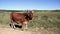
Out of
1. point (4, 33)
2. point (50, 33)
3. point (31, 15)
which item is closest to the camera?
point (4, 33)

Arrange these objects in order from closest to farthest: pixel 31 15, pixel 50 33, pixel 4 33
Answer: pixel 4 33, pixel 50 33, pixel 31 15

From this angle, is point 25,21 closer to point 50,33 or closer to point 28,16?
point 28,16

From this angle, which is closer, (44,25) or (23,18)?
(23,18)

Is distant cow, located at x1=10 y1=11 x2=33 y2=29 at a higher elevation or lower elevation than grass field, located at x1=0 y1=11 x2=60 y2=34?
higher

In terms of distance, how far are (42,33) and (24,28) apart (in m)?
2.33

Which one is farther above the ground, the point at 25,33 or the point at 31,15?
Answer: the point at 31,15

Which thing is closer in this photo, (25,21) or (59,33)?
(59,33)

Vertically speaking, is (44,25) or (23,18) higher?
(23,18)

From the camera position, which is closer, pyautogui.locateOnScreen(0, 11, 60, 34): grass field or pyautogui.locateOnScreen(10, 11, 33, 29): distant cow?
pyautogui.locateOnScreen(0, 11, 60, 34): grass field

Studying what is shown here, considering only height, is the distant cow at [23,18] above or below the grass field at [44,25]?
above

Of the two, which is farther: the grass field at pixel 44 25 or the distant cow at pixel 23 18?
the distant cow at pixel 23 18

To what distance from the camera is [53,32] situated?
1328cm

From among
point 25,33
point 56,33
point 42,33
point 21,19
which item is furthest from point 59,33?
point 21,19

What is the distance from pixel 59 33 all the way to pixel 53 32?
1.71 ft
